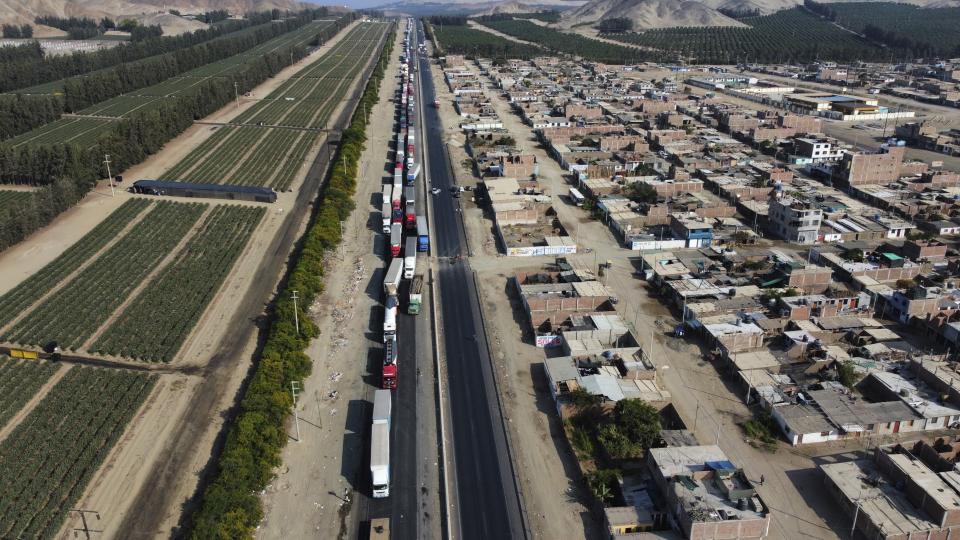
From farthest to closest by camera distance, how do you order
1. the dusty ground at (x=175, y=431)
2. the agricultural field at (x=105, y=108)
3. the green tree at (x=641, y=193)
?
the agricultural field at (x=105, y=108) < the green tree at (x=641, y=193) < the dusty ground at (x=175, y=431)

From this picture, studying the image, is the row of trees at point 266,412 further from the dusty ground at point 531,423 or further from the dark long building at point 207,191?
the dark long building at point 207,191

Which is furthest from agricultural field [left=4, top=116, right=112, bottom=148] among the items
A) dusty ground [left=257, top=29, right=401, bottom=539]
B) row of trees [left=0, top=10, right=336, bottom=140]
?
dusty ground [left=257, top=29, right=401, bottom=539]

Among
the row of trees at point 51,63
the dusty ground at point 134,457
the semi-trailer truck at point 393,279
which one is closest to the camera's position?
the dusty ground at point 134,457

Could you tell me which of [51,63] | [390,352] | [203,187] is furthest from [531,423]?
[51,63]

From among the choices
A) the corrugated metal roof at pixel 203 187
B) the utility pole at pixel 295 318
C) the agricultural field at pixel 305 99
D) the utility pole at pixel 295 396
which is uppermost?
the agricultural field at pixel 305 99

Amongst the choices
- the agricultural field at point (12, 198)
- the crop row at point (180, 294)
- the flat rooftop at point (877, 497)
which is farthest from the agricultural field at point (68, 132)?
the flat rooftop at point (877, 497)

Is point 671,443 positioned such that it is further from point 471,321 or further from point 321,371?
point 321,371

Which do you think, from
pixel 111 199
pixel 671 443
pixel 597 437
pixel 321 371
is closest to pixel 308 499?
pixel 321 371

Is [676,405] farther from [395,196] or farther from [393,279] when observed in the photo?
[395,196]
